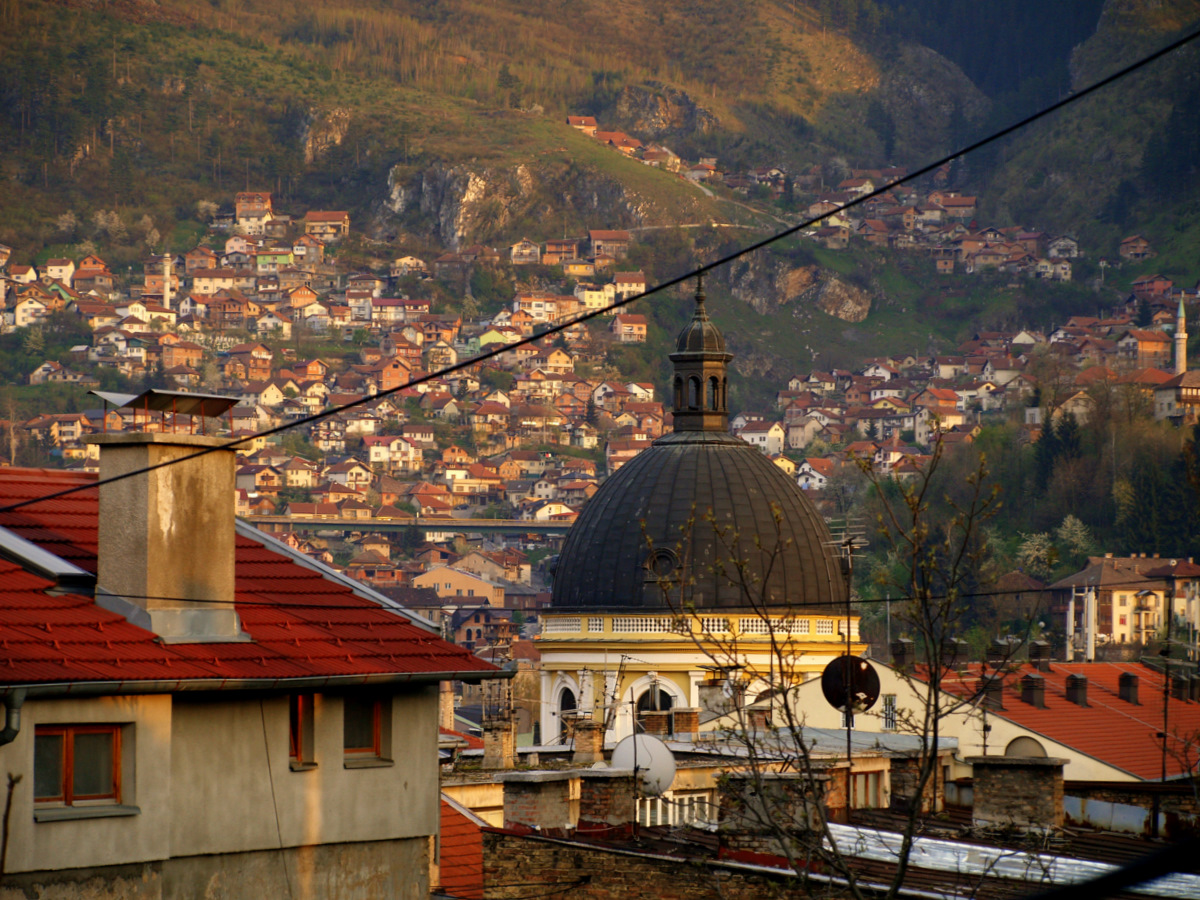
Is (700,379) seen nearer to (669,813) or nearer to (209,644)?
(669,813)

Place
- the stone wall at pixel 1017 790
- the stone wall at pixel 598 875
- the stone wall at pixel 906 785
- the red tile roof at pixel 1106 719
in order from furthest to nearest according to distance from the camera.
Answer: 1. the red tile roof at pixel 1106 719
2. the stone wall at pixel 906 785
3. the stone wall at pixel 1017 790
4. the stone wall at pixel 598 875

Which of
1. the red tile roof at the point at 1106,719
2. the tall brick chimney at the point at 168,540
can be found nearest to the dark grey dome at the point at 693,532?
the red tile roof at the point at 1106,719

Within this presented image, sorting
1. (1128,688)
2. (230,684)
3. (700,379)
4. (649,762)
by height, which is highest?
(700,379)

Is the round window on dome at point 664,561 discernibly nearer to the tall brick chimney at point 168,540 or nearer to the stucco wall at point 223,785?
the stucco wall at point 223,785

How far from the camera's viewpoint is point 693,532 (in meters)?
53.0

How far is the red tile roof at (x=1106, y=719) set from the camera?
166ft

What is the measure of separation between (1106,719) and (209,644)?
44.7m

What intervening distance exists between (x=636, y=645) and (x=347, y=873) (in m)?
37.0

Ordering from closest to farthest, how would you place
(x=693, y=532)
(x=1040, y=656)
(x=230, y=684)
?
(x=230, y=684), (x=693, y=532), (x=1040, y=656)

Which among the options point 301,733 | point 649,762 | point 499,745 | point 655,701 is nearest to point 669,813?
point 649,762

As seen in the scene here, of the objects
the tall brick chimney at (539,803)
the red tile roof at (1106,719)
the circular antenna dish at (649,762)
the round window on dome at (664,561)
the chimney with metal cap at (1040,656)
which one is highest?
the round window on dome at (664,561)

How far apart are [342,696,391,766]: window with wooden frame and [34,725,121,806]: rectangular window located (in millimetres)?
2115

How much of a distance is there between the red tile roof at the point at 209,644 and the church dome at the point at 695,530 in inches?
1318

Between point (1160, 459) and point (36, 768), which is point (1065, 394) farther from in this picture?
point (36, 768)
